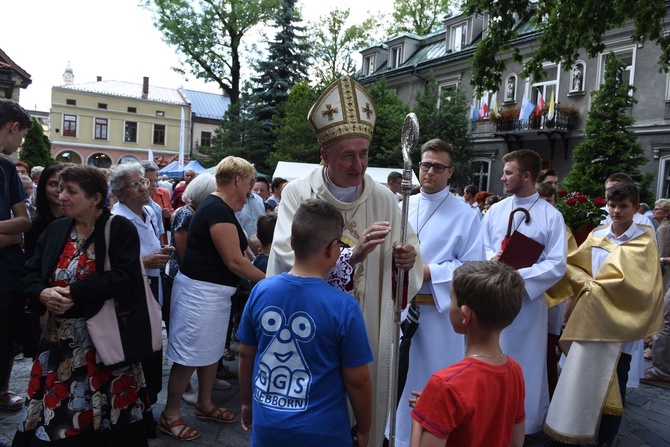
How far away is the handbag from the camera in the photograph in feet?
9.57

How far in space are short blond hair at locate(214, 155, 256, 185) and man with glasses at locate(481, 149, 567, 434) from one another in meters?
1.97

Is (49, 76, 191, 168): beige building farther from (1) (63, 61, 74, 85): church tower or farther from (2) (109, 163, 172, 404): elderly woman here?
(2) (109, 163, 172, 404): elderly woman

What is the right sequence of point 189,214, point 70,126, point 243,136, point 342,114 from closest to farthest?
point 342,114
point 189,214
point 243,136
point 70,126

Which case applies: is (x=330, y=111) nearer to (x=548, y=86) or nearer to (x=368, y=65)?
(x=548, y=86)

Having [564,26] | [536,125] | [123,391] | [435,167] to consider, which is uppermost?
[536,125]

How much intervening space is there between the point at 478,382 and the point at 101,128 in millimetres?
54006

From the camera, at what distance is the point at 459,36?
88.0ft

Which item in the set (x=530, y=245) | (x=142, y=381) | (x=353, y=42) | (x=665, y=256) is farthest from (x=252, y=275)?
(x=353, y=42)

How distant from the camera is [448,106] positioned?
21.5 meters

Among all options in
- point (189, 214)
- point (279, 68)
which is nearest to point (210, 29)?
point (279, 68)

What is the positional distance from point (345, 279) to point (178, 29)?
104 ft


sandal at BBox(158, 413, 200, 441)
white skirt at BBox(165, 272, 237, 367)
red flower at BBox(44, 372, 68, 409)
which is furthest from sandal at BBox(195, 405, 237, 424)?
red flower at BBox(44, 372, 68, 409)

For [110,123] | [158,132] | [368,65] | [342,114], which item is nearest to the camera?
[342,114]

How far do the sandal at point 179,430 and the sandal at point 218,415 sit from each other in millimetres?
237
